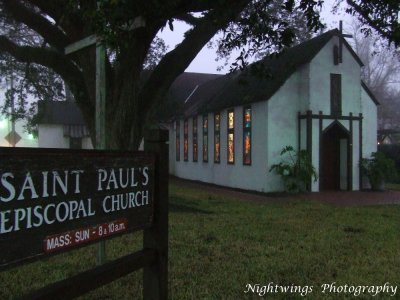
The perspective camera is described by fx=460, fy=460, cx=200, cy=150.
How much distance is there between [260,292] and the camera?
193 inches

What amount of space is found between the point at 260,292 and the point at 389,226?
527 centimetres

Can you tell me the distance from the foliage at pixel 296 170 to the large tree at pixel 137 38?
7268 millimetres

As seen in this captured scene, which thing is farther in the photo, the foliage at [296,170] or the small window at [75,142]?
the small window at [75,142]

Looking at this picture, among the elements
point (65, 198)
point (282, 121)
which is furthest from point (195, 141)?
point (65, 198)

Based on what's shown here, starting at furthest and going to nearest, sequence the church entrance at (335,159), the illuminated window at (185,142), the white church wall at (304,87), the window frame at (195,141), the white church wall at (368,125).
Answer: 1. the illuminated window at (185,142)
2. the window frame at (195,141)
3. the white church wall at (368,125)
4. the church entrance at (335,159)
5. the white church wall at (304,87)

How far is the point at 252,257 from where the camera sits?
6383mm

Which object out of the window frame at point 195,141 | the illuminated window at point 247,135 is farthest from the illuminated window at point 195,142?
the illuminated window at point 247,135

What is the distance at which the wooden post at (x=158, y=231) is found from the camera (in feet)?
11.2

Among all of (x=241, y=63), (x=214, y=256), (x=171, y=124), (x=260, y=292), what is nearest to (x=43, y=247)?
(x=260, y=292)

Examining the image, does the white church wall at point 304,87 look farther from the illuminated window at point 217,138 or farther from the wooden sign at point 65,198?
the wooden sign at point 65,198

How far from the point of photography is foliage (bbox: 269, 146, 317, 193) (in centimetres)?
1666

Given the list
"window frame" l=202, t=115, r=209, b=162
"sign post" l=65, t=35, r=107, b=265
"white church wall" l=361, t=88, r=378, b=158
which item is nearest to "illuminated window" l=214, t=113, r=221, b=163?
"window frame" l=202, t=115, r=209, b=162

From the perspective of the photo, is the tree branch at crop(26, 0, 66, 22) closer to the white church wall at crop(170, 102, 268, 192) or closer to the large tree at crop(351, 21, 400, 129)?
the white church wall at crop(170, 102, 268, 192)

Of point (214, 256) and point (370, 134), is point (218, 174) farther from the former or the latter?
point (214, 256)
